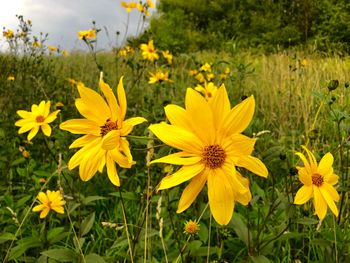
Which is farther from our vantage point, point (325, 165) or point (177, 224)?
point (177, 224)

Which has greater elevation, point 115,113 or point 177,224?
point 115,113

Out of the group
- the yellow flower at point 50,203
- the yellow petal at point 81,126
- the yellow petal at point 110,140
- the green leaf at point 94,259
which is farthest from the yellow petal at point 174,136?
the yellow flower at point 50,203

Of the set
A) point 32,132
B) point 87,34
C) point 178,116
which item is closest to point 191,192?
point 178,116

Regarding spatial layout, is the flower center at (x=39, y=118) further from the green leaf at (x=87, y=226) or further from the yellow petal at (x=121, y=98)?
the yellow petal at (x=121, y=98)

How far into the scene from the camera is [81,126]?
0.97 m

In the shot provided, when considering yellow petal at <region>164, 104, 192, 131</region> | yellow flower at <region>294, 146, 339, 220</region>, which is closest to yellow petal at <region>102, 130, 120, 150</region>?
yellow petal at <region>164, 104, 192, 131</region>

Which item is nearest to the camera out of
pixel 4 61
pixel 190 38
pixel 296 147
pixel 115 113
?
pixel 115 113

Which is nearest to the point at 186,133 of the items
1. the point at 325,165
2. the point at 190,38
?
the point at 325,165

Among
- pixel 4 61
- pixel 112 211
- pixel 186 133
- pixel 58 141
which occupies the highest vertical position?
pixel 4 61

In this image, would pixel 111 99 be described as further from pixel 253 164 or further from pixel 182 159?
pixel 253 164

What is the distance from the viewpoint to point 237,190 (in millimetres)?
763

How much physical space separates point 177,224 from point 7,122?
1949 mm

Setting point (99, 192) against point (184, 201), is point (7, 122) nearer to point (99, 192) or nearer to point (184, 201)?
point (99, 192)

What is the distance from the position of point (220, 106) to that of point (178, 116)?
0.08m
